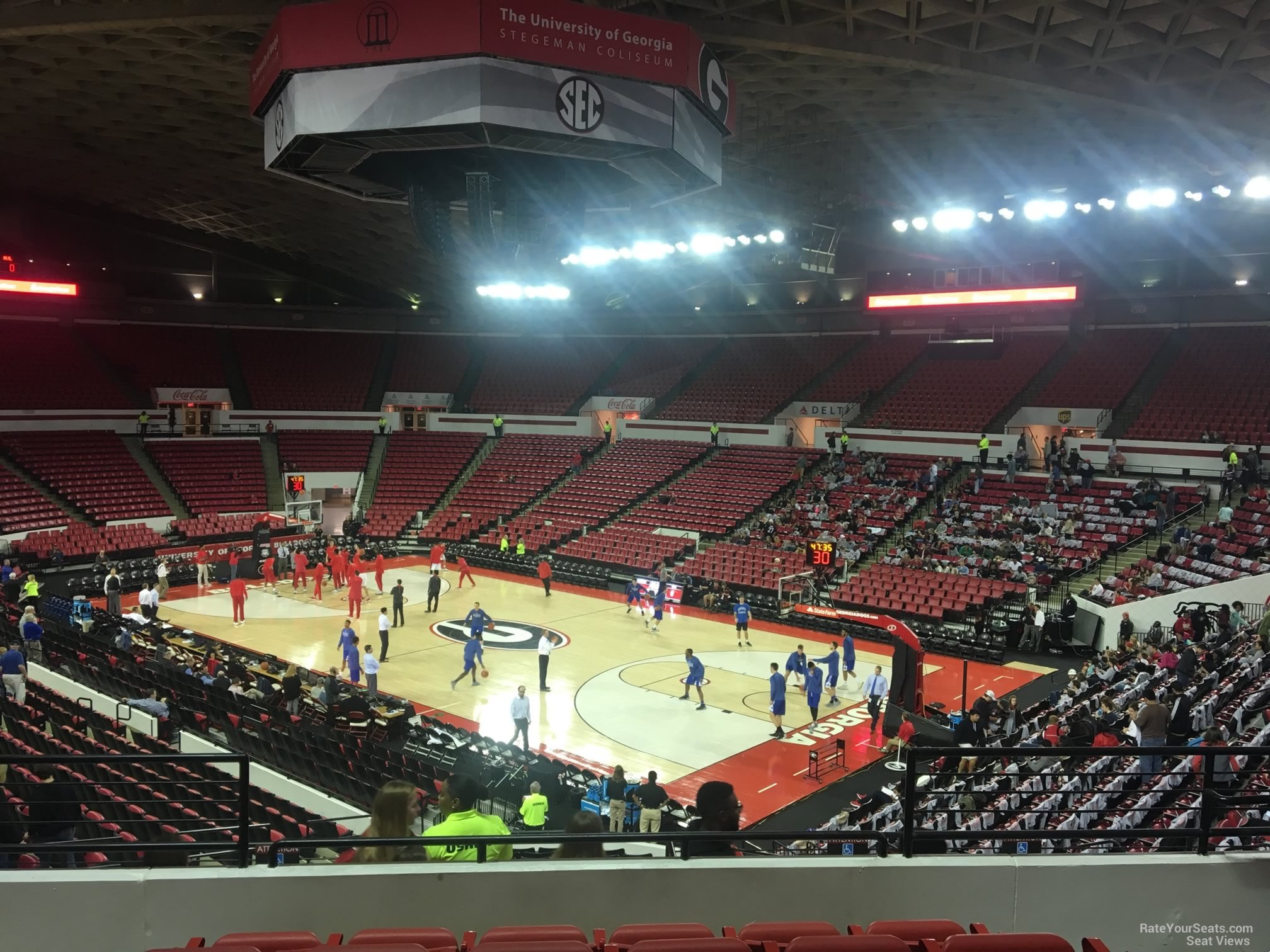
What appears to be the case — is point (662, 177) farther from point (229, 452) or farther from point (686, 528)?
point (229, 452)

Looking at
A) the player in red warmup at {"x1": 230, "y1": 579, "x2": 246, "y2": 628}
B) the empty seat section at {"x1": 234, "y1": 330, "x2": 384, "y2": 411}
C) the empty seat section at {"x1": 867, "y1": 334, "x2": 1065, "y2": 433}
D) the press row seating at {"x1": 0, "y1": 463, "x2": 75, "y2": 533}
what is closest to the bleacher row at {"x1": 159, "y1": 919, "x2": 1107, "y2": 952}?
the player in red warmup at {"x1": 230, "y1": 579, "x2": 246, "y2": 628}

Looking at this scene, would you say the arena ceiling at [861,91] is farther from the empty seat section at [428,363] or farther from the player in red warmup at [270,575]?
the empty seat section at [428,363]

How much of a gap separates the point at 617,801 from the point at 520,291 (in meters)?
30.1

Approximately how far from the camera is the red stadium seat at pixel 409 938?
384 cm

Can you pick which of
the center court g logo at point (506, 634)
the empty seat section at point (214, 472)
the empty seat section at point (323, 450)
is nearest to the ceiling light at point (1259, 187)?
the center court g logo at point (506, 634)

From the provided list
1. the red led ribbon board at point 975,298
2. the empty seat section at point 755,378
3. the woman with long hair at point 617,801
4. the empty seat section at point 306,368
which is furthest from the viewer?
the empty seat section at point 306,368

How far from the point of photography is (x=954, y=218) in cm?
2286

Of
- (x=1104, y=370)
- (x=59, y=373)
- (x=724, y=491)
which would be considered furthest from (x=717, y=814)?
(x=59, y=373)

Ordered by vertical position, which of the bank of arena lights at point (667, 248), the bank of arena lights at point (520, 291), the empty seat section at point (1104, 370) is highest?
the bank of arena lights at point (520, 291)

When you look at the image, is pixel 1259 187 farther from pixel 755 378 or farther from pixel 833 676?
pixel 755 378

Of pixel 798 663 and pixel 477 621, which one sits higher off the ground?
pixel 477 621

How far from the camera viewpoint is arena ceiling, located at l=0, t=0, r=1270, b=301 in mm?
15344

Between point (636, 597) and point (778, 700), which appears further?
point (636, 597)

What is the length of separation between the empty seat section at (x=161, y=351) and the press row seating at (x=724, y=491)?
20773 mm
